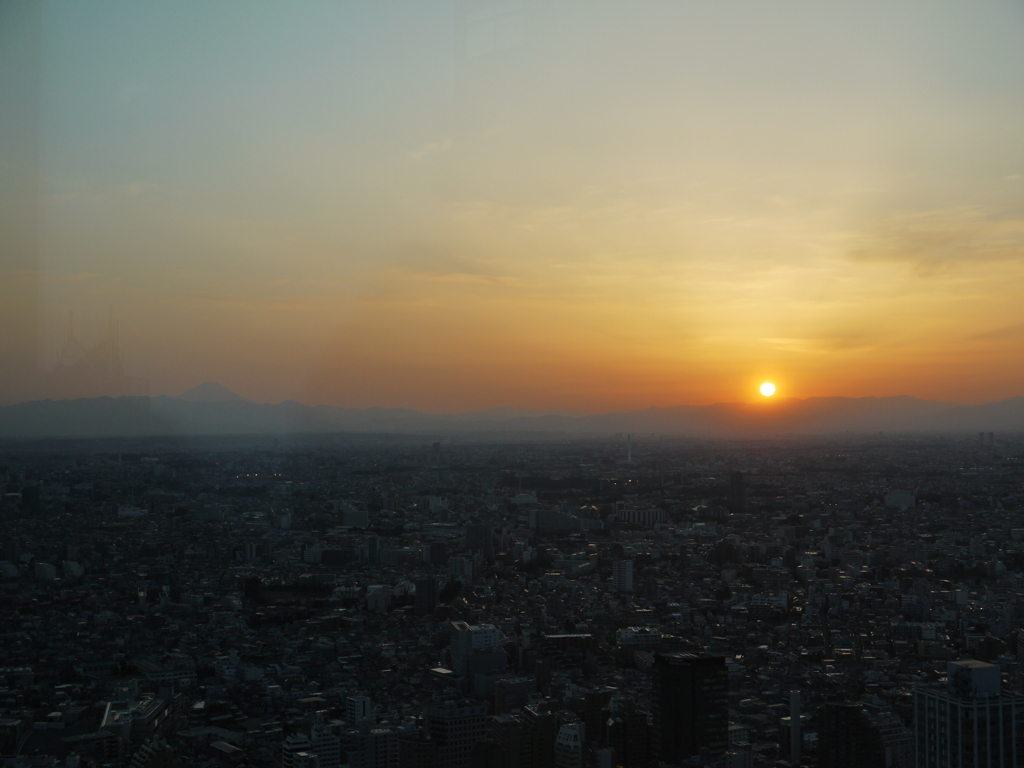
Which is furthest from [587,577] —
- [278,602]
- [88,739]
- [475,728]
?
[88,739]

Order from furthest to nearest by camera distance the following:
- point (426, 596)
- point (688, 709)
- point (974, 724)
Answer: point (426, 596), point (688, 709), point (974, 724)

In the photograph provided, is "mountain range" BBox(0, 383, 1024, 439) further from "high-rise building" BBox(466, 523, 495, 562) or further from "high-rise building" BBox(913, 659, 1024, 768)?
"high-rise building" BBox(913, 659, 1024, 768)

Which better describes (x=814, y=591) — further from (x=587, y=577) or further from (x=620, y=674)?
(x=620, y=674)

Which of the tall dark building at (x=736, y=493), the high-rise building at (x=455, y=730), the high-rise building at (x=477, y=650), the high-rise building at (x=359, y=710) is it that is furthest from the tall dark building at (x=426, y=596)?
the tall dark building at (x=736, y=493)

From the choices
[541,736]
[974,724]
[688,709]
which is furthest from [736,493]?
[974,724]

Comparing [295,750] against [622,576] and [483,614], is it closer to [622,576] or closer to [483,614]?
[483,614]

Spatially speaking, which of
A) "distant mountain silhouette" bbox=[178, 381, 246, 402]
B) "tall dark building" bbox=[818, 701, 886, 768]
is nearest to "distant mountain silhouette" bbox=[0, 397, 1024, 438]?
"distant mountain silhouette" bbox=[178, 381, 246, 402]
